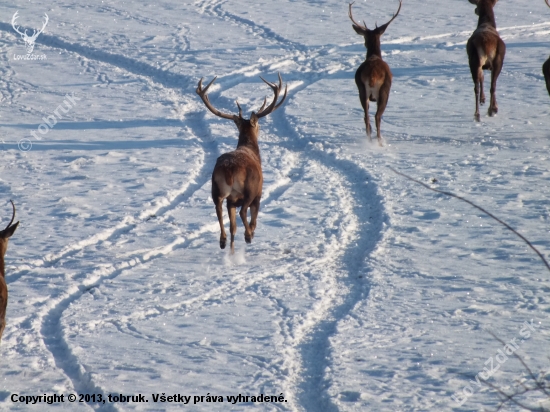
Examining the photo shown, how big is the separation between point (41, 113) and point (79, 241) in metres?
5.63

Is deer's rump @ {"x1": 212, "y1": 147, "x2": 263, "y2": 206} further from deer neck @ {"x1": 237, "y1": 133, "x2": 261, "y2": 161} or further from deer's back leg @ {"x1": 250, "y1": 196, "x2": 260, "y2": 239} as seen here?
deer neck @ {"x1": 237, "y1": 133, "x2": 261, "y2": 161}

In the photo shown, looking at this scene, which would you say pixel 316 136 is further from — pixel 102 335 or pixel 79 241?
pixel 102 335

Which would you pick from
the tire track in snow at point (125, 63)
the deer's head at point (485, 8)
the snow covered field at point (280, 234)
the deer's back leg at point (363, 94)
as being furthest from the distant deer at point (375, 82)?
the tire track in snow at point (125, 63)

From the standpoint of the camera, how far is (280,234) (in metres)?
8.24

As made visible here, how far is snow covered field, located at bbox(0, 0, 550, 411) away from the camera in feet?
18.0

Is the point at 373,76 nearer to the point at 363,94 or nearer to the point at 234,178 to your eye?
the point at 363,94

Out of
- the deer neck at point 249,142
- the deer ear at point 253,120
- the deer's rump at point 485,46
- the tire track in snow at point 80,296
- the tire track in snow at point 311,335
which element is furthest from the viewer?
the deer's rump at point 485,46

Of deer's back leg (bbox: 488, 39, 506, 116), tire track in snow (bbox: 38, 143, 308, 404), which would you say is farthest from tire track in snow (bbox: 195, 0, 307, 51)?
tire track in snow (bbox: 38, 143, 308, 404)

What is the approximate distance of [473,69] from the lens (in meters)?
11.8

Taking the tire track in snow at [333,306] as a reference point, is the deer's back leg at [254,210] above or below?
above

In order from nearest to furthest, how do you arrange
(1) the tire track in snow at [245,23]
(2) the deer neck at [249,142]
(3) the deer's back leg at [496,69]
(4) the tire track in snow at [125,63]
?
(2) the deer neck at [249,142], (3) the deer's back leg at [496,69], (4) the tire track in snow at [125,63], (1) the tire track in snow at [245,23]

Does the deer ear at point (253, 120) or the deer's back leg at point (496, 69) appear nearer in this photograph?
the deer ear at point (253, 120)

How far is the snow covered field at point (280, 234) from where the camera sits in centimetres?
549

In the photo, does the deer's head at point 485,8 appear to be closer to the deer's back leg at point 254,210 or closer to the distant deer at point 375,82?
the distant deer at point 375,82
